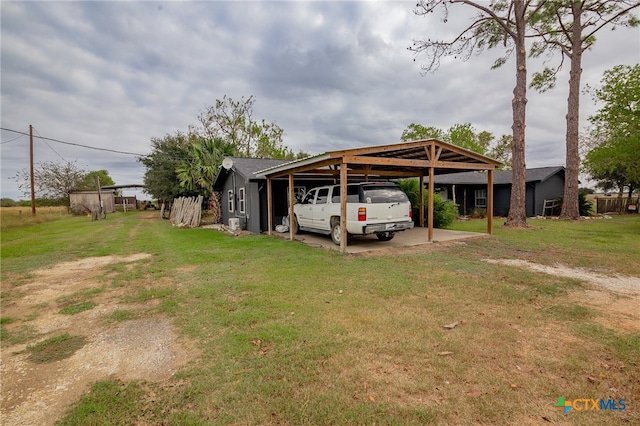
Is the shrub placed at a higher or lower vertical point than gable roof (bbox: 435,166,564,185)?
lower

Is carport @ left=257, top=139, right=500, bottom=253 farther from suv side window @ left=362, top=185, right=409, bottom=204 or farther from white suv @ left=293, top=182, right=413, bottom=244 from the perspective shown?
suv side window @ left=362, top=185, right=409, bottom=204

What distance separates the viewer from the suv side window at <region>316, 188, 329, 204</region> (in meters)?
10.2

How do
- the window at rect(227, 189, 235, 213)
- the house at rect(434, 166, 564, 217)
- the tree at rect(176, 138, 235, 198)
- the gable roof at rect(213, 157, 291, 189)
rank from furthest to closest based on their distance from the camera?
the house at rect(434, 166, 564, 217) → the tree at rect(176, 138, 235, 198) → the window at rect(227, 189, 235, 213) → the gable roof at rect(213, 157, 291, 189)

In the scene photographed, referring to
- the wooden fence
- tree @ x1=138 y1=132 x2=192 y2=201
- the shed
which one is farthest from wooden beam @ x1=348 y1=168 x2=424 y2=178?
the shed

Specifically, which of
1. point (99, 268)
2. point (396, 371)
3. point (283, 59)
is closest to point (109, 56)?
point (283, 59)

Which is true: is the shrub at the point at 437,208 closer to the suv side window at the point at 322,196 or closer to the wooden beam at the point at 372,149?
the wooden beam at the point at 372,149

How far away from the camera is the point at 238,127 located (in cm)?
3281

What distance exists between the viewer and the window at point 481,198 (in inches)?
890

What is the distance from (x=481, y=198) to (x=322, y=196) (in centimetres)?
1771

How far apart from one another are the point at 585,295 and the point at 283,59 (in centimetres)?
1471

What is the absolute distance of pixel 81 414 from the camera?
2.24 m

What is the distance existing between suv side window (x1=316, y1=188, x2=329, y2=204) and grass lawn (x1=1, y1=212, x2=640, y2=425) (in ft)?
12.9

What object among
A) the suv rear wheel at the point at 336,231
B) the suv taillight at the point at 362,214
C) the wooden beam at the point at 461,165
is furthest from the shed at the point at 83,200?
the wooden beam at the point at 461,165

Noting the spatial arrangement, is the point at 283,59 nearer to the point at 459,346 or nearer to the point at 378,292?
the point at 378,292
